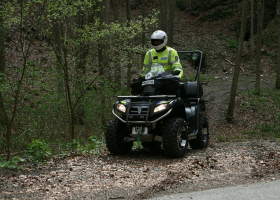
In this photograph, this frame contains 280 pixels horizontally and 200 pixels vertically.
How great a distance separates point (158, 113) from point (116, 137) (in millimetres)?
1031

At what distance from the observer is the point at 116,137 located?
301 inches

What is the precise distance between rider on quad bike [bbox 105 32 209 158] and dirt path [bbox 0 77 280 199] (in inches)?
13.7

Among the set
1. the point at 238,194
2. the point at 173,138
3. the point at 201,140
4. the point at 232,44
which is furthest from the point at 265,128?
the point at 232,44

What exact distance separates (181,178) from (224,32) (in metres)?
34.1

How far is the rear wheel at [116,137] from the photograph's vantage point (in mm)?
7637

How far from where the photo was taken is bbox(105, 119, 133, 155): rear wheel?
301 inches

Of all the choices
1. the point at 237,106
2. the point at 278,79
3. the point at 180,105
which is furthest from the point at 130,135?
the point at 278,79

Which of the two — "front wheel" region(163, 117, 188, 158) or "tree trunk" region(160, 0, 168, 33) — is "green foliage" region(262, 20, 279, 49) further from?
"front wheel" region(163, 117, 188, 158)

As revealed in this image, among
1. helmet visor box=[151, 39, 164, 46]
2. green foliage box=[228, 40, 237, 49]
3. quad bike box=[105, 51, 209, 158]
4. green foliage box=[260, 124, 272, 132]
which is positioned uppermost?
green foliage box=[228, 40, 237, 49]

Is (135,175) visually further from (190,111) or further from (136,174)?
(190,111)

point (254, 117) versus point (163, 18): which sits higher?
point (163, 18)

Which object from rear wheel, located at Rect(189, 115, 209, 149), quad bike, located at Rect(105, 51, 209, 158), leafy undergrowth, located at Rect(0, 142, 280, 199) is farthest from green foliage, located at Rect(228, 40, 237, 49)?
leafy undergrowth, located at Rect(0, 142, 280, 199)

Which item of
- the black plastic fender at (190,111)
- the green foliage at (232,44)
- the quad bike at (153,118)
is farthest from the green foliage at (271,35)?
the quad bike at (153,118)

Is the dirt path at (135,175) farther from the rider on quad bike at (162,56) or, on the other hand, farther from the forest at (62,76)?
the rider on quad bike at (162,56)
